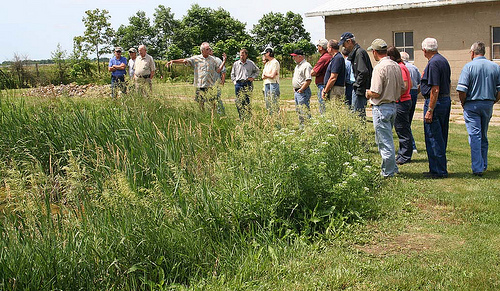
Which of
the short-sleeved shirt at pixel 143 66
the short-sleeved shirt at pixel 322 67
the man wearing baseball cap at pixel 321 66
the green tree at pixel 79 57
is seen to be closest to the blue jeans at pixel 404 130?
the man wearing baseball cap at pixel 321 66

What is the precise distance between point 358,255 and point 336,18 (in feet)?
49.5

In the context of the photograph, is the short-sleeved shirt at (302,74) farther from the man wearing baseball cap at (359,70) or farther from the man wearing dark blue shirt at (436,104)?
the man wearing dark blue shirt at (436,104)

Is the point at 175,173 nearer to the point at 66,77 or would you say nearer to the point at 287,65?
the point at 66,77

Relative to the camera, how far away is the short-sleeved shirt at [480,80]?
7.25 metres

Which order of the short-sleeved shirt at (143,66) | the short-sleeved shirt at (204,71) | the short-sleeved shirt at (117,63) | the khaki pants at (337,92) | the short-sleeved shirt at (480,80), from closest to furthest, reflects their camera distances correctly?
the short-sleeved shirt at (480,80) → the khaki pants at (337,92) → the short-sleeved shirt at (204,71) → the short-sleeved shirt at (143,66) → the short-sleeved shirt at (117,63)

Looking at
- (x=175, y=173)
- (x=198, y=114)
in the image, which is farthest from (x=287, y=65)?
(x=175, y=173)

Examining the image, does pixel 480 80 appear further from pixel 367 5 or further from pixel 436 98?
pixel 367 5

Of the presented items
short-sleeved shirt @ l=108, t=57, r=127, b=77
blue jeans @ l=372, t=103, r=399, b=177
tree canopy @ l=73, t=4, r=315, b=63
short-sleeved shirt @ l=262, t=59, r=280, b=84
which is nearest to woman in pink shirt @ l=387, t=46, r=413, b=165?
blue jeans @ l=372, t=103, r=399, b=177

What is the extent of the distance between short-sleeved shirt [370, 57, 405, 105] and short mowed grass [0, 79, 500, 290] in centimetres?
58

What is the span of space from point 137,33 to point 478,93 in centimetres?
6252

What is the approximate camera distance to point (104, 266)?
165 inches

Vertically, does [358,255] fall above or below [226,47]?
below

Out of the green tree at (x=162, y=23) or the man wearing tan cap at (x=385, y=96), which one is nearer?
the man wearing tan cap at (x=385, y=96)

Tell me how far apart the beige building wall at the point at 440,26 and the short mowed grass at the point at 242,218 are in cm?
1054
